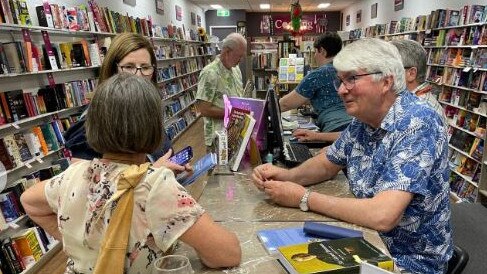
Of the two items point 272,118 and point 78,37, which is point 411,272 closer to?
point 272,118

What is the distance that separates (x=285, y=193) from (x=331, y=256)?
1.62 ft

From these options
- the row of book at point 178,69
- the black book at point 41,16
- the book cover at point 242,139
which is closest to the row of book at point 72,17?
the black book at point 41,16

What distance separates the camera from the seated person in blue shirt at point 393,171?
1336 mm

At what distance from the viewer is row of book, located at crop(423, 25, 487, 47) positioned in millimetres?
4691

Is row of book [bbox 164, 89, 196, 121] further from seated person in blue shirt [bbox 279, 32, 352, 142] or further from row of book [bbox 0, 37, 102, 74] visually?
seated person in blue shirt [bbox 279, 32, 352, 142]

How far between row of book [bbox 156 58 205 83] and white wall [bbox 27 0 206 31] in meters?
1.00

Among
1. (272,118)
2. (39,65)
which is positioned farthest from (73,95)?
(272,118)

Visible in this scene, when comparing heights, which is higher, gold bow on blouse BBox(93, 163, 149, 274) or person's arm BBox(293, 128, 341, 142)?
gold bow on blouse BBox(93, 163, 149, 274)

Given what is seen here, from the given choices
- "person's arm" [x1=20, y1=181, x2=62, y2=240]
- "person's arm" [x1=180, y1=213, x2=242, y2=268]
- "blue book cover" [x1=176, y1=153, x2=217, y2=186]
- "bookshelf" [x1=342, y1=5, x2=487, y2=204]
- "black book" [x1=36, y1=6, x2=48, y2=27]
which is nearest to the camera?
"person's arm" [x1=180, y1=213, x2=242, y2=268]

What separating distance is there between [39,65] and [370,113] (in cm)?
343

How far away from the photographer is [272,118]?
218 centimetres

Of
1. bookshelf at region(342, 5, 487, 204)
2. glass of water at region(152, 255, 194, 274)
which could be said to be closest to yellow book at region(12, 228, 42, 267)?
glass of water at region(152, 255, 194, 274)

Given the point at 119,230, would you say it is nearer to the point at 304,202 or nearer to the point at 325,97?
the point at 304,202

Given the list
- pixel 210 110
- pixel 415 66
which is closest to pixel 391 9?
pixel 210 110
